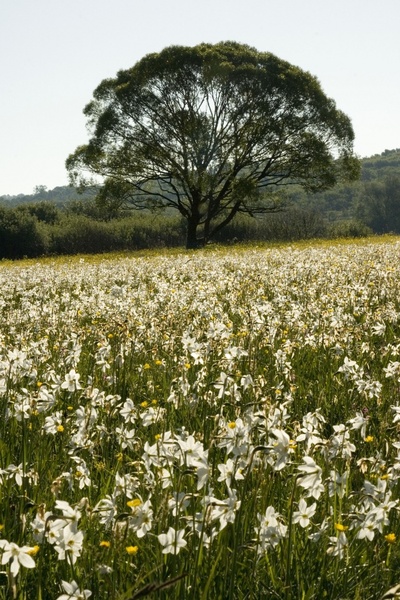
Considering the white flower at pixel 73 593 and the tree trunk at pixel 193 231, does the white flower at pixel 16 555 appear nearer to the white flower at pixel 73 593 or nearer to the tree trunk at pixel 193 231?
the white flower at pixel 73 593

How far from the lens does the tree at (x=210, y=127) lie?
4206cm

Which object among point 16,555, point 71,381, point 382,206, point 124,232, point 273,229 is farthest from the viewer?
point 382,206

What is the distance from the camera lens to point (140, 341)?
244 inches

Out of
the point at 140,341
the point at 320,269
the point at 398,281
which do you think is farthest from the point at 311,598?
the point at 320,269

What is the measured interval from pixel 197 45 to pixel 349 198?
156 m

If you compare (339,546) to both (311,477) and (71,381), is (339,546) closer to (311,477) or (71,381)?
(311,477)

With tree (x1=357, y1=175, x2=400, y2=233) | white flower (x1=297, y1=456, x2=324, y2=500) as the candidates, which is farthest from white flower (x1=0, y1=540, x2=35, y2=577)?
tree (x1=357, y1=175, x2=400, y2=233)

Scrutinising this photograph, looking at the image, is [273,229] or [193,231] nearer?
[193,231]

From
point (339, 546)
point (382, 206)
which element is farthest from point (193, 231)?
point (382, 206)

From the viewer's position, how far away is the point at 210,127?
1700 inches

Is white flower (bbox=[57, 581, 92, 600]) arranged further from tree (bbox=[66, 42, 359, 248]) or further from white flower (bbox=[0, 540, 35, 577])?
tree (bbox=[66, 42, 359, 248])

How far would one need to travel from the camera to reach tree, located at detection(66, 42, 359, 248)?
1656 inches

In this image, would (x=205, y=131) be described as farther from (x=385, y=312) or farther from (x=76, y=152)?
(x=385, y=312)

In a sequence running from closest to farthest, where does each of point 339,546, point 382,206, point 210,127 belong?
1. point 339,546
2. point 210,127
3. point 382,206
